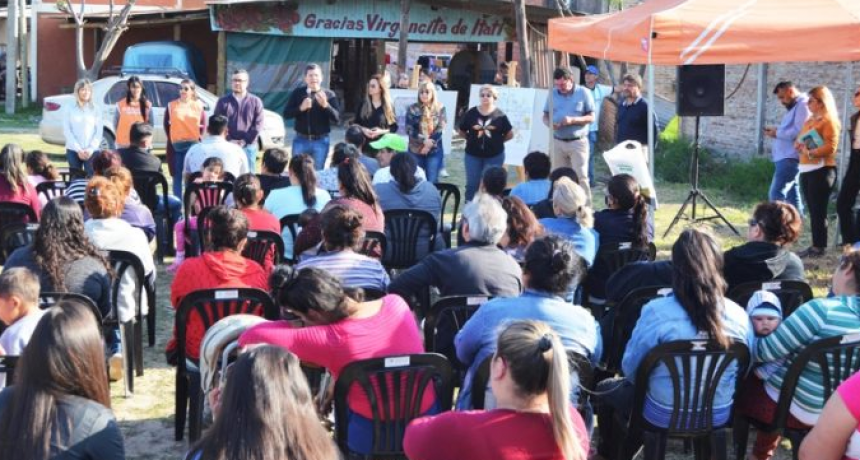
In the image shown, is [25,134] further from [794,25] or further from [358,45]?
[794,25]

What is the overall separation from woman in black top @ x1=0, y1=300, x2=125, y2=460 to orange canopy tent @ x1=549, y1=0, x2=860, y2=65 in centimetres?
651

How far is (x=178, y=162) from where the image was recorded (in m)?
11.3

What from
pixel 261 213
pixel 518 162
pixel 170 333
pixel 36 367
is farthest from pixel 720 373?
pixel 518 162

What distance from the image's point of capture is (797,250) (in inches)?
425

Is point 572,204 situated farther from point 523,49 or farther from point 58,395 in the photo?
point 523,49

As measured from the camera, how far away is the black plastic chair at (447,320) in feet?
16.7

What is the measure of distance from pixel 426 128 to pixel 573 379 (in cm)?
714

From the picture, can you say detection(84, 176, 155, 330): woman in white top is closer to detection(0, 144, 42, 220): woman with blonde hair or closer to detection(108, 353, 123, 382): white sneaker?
detection(108, 353, 123, 382): white sneaker

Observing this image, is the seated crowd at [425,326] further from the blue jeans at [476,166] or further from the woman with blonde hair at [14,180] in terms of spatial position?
the blue jeans at [476,166]

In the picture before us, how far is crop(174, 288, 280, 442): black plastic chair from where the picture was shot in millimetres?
5238

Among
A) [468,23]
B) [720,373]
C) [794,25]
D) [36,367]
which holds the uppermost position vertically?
[468,23]

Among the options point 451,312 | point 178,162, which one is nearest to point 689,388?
point 451,312

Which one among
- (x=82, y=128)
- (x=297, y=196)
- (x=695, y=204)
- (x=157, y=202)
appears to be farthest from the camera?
(x=695, y=204)

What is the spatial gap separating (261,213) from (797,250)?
601cm
